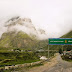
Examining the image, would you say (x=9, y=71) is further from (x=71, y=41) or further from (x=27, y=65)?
(x=71, y=41)

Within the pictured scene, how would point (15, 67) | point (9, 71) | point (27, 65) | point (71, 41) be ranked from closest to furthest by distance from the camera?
point (9, 71) < point (15, 67) < point (27, 65) < point (71, 41)

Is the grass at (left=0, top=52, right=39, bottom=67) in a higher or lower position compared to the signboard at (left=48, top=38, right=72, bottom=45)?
lower

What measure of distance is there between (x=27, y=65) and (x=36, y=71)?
19.9ft

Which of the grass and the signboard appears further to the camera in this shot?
the signboard

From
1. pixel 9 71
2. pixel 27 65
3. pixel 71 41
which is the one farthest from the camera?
pixel 71 41

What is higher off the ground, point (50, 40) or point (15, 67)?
point (50, 40)

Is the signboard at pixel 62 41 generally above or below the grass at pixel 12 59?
above

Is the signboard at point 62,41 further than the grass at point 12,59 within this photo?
Yes

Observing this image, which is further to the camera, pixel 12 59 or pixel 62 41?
pixel 12 59

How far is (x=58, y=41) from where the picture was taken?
39031mm

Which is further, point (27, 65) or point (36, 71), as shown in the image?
point (27, 65)

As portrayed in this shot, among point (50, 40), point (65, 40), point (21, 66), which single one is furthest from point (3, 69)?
point (65, 40)

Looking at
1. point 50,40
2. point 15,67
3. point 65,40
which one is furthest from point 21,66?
point 65,40

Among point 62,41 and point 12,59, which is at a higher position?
point 62,41
